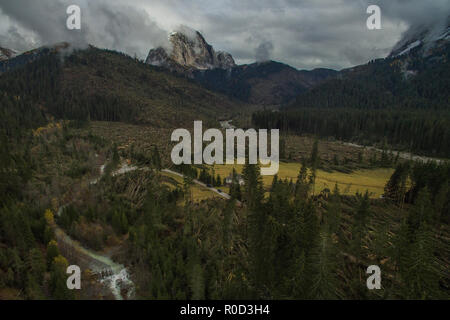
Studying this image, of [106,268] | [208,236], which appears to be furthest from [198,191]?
[106,268]

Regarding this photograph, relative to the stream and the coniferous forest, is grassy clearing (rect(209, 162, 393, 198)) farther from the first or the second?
the stream

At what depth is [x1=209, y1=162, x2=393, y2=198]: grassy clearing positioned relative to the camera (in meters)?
77.6

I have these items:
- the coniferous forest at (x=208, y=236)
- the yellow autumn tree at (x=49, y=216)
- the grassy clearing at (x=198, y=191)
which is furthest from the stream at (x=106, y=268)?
the grassy clearing at (x=198, y=191)

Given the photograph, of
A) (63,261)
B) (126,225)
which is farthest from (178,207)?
(63,261)

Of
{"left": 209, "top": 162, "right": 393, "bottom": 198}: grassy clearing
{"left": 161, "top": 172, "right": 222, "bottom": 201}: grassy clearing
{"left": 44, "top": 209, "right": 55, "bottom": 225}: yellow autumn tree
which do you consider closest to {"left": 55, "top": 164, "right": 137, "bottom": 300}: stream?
{"left": 44, "top": 209, "right": 55, "bottom": 225}: yellow autumn tree

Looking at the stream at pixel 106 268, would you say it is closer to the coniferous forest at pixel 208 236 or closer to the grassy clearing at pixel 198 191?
the coniferous forest at pixel 208 236

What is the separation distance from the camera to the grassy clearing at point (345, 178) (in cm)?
7756

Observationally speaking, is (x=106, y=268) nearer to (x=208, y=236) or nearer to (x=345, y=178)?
(x=208, y=236)

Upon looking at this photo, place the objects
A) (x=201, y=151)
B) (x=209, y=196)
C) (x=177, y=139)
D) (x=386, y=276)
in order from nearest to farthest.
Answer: (x=386, y=276) < (x=209, y=196) < (x=201, y=151) < (x=177, y=139)

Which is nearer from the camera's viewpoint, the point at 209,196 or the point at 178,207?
the point at 178,207
